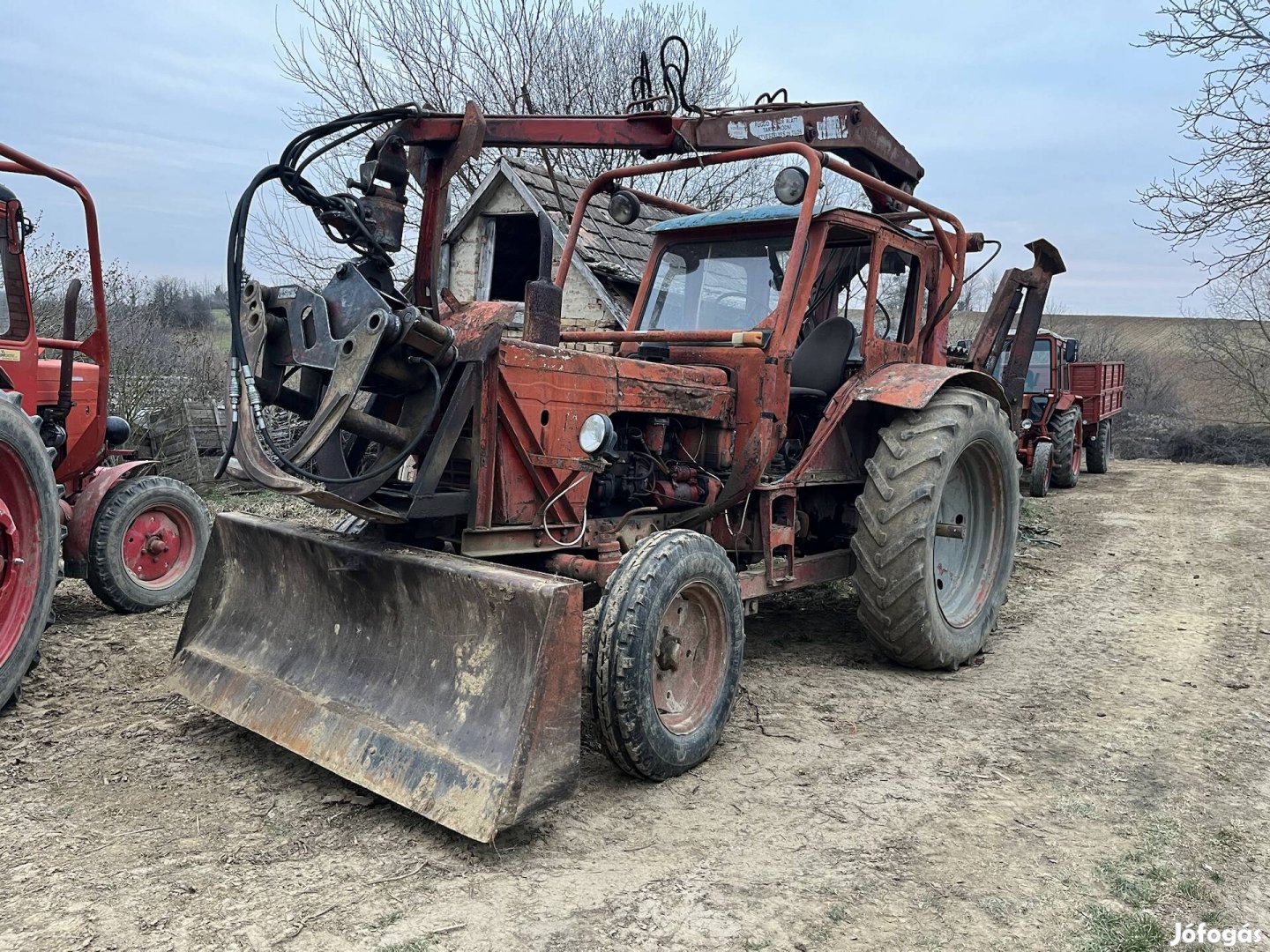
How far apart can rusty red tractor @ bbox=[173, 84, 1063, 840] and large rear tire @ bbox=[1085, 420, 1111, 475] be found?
36.8ft

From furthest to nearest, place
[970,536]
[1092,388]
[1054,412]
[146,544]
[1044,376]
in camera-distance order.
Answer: [1092,388]
[1044,376]
[1054,412]
[146,544]
[970,536]

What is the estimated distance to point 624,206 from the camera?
5.41 m

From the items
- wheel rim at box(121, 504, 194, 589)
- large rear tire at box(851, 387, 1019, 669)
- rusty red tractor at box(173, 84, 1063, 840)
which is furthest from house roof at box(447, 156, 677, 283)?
large rear tire at box(851, 387, 1019, 669)

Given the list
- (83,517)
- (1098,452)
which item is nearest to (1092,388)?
(1098,452)

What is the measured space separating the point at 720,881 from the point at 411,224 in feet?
43.0

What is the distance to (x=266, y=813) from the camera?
10.8 feet

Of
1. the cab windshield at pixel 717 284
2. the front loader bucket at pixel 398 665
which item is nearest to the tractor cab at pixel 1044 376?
the cab windshield at pixel 717 284

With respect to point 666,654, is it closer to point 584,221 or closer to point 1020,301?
point 1020,301

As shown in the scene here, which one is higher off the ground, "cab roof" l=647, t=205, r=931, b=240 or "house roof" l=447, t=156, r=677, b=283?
"house roof" l=447, t=156, r=677, b=283

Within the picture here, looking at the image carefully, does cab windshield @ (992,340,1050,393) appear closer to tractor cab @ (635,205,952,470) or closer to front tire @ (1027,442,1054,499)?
front tire @ (1027,442,1054,499)

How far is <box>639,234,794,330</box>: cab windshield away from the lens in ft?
16.4

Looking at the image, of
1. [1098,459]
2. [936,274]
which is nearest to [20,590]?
[936,274]

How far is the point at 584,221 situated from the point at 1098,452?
9.39m

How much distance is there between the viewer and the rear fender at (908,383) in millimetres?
4805
